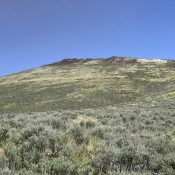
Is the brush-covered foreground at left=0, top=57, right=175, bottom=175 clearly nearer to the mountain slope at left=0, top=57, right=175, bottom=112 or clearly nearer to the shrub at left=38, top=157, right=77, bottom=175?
the shrub at left=38, top=157, right=77, bottom=175

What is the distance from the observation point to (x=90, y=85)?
229 feet

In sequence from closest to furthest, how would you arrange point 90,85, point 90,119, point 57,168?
point 57,168 → point 90,119 → point 90,85

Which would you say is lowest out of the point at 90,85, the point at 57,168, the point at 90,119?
the point at 57,168

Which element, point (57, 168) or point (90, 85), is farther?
point (90, 85)

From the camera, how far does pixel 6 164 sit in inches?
318

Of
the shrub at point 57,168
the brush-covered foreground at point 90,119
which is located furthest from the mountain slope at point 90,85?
the shrub at point 57,168

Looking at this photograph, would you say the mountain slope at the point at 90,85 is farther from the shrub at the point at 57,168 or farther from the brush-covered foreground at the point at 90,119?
the shrub at the point at 57,168

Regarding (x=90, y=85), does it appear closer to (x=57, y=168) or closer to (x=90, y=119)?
(x=90, y=119)

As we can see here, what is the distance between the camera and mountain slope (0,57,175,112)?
5591 cm

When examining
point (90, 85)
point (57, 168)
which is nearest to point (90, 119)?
point (57, 168)

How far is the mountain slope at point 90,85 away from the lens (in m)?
55.9

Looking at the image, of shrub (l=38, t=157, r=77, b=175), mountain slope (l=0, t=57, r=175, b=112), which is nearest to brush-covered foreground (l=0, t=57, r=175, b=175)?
shrub (l=38, t=157, r=77, b=175)

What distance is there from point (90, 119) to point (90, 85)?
51.7m

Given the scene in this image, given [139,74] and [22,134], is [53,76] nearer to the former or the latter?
[139,74]
